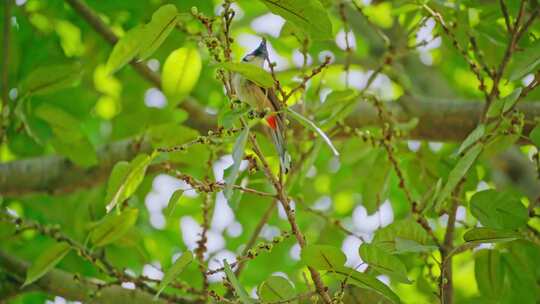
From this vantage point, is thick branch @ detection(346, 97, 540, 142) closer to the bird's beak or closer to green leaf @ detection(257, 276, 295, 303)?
the bird's beak

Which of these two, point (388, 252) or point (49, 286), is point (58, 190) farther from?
point (388, 252)

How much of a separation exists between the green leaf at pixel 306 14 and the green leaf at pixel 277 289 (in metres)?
0.55

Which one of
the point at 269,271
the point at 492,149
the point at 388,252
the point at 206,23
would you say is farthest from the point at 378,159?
the point at 269,271

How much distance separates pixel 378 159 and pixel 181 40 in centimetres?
89

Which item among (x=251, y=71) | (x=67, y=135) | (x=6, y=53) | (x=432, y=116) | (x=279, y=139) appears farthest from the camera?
(x=432, y=116)

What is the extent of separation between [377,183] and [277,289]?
774mm

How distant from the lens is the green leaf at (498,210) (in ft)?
5.97

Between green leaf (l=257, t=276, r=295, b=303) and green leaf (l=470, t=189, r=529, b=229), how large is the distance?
1.56 feet

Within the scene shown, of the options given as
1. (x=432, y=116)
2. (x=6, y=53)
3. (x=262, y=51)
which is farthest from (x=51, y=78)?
(x=432, y=116)

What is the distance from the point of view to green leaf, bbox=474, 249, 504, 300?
2057 millimetres

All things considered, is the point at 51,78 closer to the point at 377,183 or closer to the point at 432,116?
the point at 377,183

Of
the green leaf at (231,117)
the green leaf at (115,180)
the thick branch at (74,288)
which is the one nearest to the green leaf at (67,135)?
the thick branch at (74,288)

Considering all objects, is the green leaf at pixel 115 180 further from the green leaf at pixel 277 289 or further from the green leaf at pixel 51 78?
the green leaf at pixel 51 78

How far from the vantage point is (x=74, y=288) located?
2.42m
